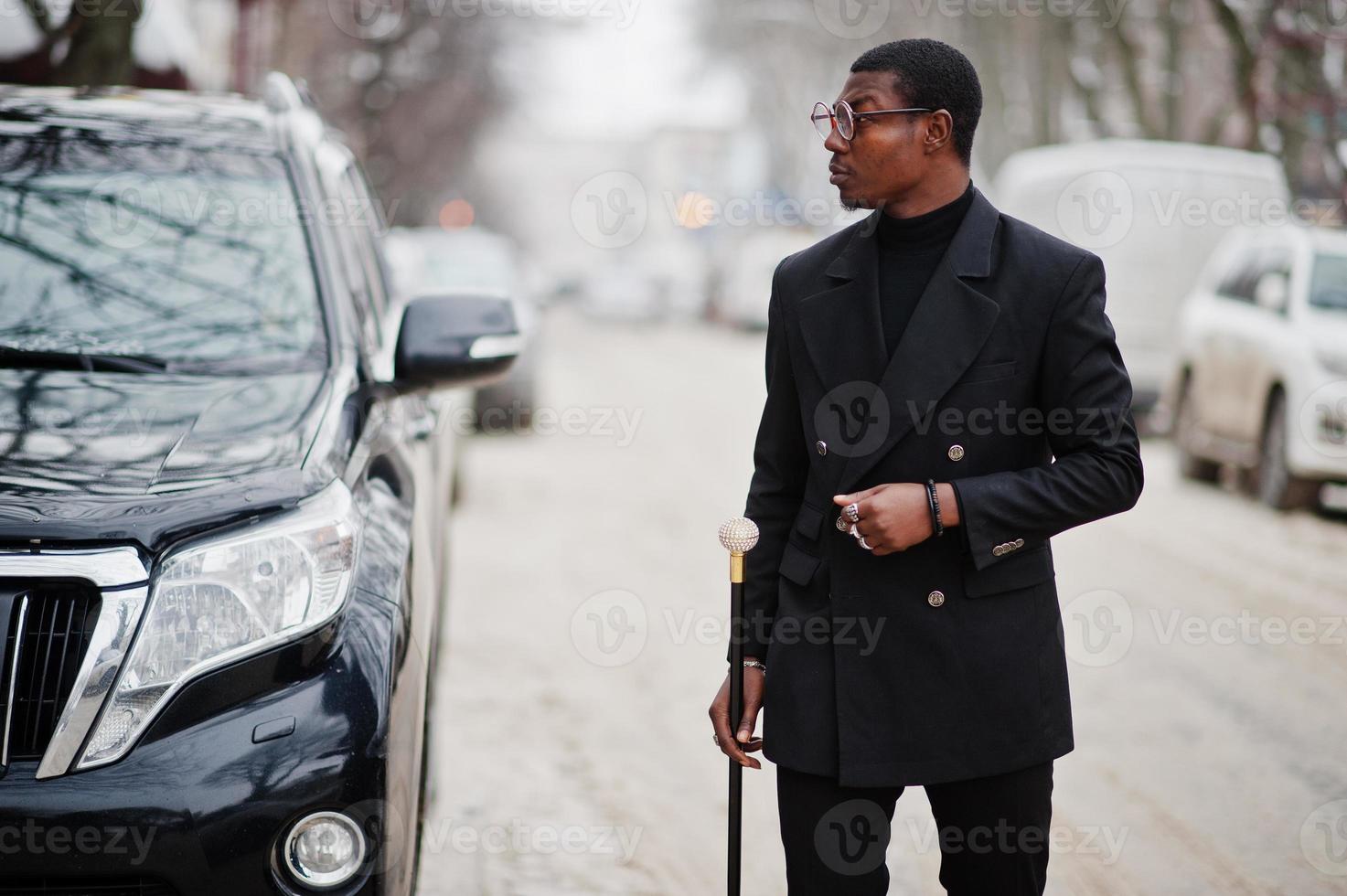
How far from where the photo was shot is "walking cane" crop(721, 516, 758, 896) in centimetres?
256

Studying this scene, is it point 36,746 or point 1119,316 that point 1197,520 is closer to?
point 1119,316

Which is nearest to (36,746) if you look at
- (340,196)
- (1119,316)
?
(340,196)

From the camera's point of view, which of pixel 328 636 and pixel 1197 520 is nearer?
pixel 328 636

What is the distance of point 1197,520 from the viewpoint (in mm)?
10438

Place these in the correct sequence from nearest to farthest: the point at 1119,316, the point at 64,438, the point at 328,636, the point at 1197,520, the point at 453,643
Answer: the point at 328,636
the point at 64,438
the point at 453,643
the point at 1197,520
the point at 1119,316

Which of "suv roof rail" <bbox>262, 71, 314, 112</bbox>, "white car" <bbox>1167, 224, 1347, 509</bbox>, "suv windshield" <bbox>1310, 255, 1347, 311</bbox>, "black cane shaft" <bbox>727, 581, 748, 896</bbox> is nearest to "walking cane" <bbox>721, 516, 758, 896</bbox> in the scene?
"black cane shaft" <bbox>727, 581, 748, 896</bbox>

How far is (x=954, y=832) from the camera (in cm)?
251

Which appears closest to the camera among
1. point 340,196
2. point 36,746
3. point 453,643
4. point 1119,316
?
point 36,746

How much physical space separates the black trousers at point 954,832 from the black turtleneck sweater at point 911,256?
0.74 metres

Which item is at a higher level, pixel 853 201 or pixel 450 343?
pixel 853 201

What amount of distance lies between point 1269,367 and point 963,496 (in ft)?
30.1

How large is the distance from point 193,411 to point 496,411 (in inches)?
476

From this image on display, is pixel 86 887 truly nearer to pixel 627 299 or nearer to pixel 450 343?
pixel 450 343

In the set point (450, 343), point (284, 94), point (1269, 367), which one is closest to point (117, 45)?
point (284, 94)
